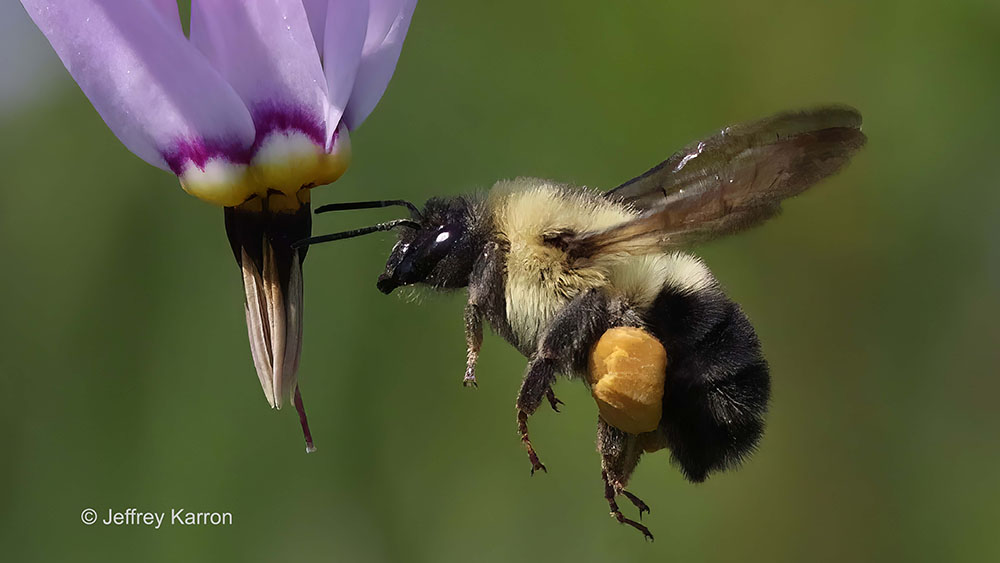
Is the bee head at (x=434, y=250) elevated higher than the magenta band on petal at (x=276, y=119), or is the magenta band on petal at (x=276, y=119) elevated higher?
the magenta band on petal at (x=276, y=119)

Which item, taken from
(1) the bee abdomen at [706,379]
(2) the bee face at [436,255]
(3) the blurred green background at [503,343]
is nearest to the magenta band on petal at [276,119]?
(2) the bee face at [436,255]

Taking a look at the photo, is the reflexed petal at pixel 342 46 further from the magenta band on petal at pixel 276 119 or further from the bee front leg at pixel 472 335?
the bee front leg at pixel 472 335

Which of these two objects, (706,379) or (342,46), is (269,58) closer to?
(342,46)

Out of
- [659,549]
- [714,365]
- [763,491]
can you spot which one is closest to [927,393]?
[763,491]

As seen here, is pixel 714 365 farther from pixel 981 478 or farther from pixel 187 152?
pixel 981 478

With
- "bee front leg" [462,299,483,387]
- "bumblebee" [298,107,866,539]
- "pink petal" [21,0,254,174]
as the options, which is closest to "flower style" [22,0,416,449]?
"pink petal" [21,0,254,174]

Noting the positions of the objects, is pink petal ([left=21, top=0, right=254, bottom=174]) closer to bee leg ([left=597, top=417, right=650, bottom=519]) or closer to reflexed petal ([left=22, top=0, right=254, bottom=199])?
reflexed petal ([left=22, top=0, right=254, bottom=199])
